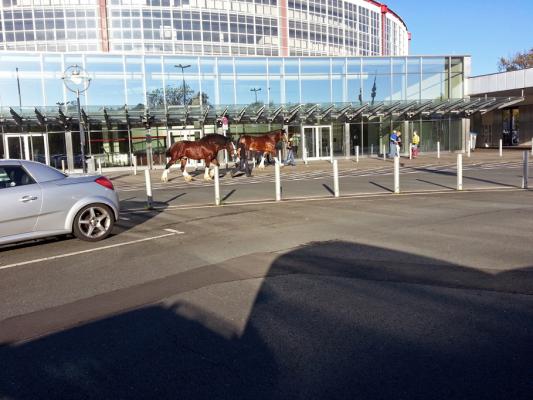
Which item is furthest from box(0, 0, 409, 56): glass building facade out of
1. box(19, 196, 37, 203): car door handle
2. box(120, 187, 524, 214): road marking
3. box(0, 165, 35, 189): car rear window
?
box(19, 196, 37, 203): car door handle

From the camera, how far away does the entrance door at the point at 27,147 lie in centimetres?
3186

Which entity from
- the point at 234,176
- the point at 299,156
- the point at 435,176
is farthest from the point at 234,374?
the point at 299,156

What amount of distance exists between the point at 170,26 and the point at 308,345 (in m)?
76.0

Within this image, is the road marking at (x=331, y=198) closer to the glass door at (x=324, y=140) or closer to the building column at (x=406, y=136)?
the glass door at (x=324, y=140)

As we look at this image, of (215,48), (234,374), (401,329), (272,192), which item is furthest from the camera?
(215,48)

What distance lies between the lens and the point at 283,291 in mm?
5621

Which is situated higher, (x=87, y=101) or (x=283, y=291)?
(x=87, y=101)

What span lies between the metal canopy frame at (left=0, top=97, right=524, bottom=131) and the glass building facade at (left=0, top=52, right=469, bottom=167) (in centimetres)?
8

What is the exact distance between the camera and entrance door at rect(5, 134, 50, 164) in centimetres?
3186

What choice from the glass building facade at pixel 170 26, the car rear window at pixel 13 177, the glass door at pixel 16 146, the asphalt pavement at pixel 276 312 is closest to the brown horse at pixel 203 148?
A: the asphalt pavement at pixel 276 312

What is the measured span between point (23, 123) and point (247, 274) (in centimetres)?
2946

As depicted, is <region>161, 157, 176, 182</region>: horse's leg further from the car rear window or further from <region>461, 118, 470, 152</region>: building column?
<region>461, 118, 470, 152</region>: building column

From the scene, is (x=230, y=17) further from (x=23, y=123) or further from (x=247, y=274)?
(x=247, y=274)

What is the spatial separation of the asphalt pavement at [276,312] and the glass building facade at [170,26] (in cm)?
6981
